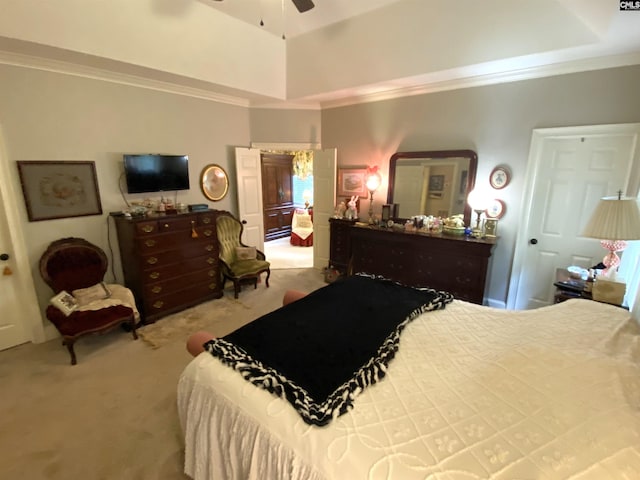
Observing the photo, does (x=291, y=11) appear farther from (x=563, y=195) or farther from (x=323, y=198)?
(x=563, y=195)

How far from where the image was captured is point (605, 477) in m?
0.91

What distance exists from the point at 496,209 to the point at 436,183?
80 centimetres

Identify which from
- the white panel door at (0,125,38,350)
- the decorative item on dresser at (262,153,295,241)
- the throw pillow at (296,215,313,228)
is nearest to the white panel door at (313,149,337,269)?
the throw pillow at (296,215,313,228)

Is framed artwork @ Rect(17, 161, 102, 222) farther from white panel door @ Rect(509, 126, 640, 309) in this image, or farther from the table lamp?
white panel door @ Rect(509, 126, 640, 309)

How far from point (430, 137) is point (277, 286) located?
3059 mm

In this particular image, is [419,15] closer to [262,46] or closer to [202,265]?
[262,46]

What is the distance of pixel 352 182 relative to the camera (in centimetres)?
482

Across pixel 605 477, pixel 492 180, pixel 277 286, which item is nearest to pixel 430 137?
pixel 492 180

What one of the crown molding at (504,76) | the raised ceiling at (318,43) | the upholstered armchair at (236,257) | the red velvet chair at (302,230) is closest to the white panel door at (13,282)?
the raised ceiling at (318,43)

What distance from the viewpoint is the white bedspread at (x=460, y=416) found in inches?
38.9

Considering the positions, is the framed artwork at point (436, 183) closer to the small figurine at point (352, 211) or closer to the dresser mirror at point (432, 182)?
the dresser mirror at point (432, 182)

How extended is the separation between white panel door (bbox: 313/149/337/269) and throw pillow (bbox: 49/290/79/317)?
11.4ft

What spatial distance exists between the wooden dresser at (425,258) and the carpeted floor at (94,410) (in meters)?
2.51

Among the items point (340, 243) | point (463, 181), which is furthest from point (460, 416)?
point (340, 243)
